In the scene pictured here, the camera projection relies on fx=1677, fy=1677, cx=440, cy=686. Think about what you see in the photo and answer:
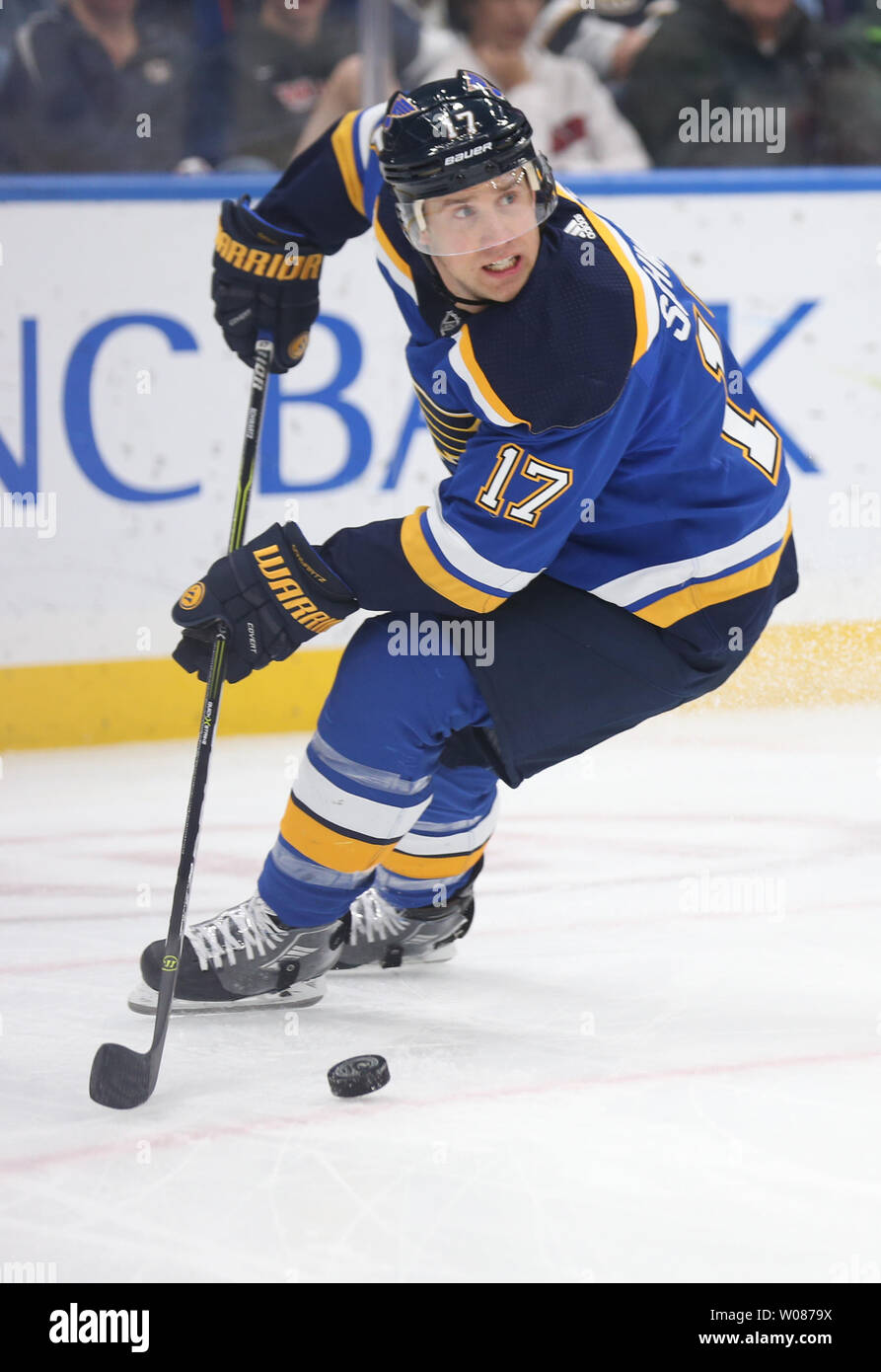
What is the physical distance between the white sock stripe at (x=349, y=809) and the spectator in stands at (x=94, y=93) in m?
2.31

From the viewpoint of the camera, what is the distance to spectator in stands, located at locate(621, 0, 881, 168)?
4.39m

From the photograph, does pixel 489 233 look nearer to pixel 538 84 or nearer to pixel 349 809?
pixel 349 809

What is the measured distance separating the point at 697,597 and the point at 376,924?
2.16 feet

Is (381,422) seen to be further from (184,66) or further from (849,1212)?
(849,1212)

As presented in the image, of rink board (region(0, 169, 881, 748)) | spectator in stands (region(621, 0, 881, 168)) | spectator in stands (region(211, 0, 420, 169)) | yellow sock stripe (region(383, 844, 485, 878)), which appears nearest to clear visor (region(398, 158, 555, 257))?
yellow sock stripe (region(383, 844, 485, 878))

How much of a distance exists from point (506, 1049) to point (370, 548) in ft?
2.06

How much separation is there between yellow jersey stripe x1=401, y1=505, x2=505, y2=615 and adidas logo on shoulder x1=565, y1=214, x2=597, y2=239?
14.3 inches

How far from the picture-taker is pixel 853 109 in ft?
14.8

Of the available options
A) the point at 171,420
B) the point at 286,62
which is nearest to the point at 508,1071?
the point at 171,420

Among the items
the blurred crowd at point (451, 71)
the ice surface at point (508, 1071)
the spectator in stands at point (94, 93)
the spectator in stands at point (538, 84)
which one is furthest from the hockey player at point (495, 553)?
the spectator in stands at point (538, 84)

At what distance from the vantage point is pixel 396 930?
2344 mm
